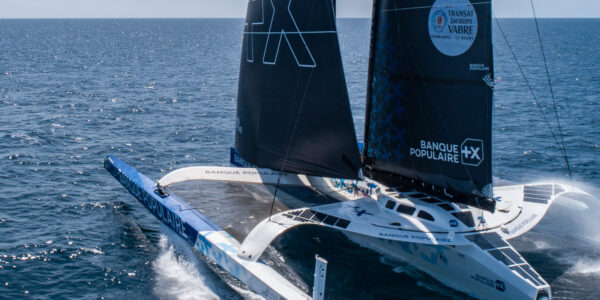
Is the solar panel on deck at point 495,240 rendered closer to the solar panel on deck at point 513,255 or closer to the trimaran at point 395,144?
the trimaran at point 395,144

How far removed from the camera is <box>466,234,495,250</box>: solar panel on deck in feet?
47.6

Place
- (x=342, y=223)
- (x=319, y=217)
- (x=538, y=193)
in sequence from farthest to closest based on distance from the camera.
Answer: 1. (x=538, y=193)
2. (x=319, y=217)
3. (x=342, y=223)

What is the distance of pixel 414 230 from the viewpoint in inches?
597

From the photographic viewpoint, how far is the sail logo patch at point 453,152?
592 inches

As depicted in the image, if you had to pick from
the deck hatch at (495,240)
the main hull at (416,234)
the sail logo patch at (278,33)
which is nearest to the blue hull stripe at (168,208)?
the main hull at (416,234)

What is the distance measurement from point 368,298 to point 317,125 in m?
5.03

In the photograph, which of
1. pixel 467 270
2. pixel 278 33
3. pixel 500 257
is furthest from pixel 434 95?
pixel 278 33

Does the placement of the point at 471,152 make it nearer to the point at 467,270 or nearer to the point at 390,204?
the point at 390,204

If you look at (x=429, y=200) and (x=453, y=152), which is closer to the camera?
(x=453, y=152)

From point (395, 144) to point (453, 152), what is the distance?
1.89 meters

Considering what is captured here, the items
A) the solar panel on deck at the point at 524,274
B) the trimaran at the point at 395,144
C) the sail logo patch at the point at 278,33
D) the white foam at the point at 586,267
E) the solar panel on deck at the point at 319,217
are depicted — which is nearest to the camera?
the solar panel on deck at the point at 524,274

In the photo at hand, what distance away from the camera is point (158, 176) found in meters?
25.0

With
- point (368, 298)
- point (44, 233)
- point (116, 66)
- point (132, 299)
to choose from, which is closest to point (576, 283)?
point (368, 298)

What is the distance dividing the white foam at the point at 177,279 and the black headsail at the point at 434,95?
6338mm
